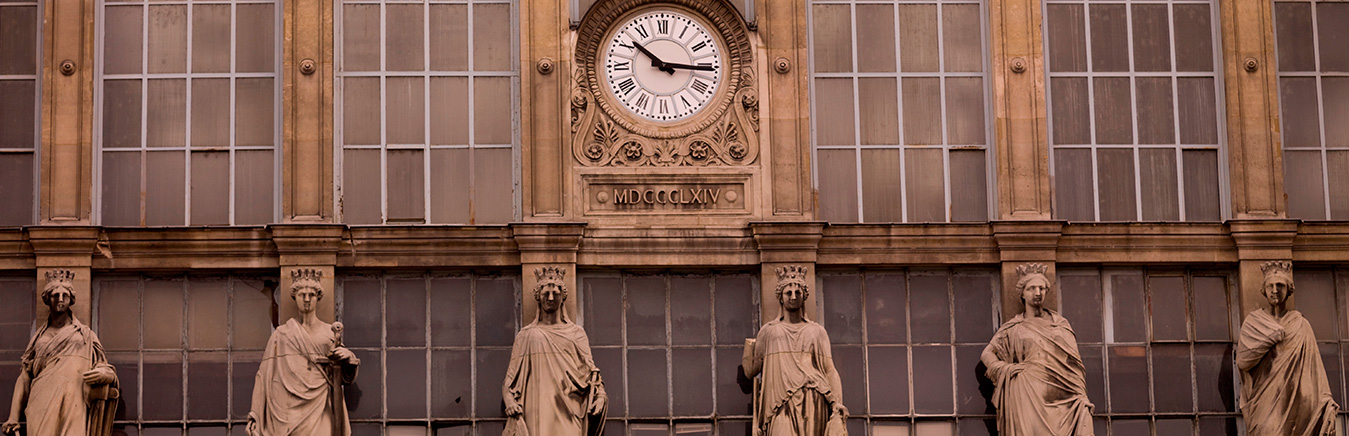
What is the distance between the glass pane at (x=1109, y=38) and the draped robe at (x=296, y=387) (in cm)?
1013

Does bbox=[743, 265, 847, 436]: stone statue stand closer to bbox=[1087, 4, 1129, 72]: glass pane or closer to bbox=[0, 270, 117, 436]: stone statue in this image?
bbox=[1087, 4, 1129, 72]: glass pane

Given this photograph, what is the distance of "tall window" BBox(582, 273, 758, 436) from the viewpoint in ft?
97.0

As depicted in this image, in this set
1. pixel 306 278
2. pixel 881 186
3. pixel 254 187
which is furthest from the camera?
pixel 881 186

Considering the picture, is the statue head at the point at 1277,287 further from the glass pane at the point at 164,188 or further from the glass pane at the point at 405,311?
the glass pane at the point at 164,188

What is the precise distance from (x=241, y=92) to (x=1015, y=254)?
31.9 ft

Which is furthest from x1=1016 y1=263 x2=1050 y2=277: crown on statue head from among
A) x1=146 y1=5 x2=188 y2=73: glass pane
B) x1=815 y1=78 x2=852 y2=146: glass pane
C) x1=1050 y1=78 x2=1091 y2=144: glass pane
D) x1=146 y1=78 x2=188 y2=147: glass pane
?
x1=146 y1=5 x2=188 y2=73: glass pane

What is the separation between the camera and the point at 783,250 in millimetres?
29766

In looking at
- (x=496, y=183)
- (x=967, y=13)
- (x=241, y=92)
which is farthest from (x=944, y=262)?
(x=241, y=92)

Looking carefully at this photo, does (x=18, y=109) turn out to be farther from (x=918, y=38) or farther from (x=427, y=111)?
(x=918, y=38)

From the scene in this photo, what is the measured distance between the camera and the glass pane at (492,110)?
30.3 m

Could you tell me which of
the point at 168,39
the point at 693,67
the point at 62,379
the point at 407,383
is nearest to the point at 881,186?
the point at 693,67

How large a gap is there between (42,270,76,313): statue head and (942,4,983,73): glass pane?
1105 cm

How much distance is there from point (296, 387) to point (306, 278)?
4.54ft

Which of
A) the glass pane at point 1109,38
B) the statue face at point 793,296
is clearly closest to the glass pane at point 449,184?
the statue face at point 793,296
